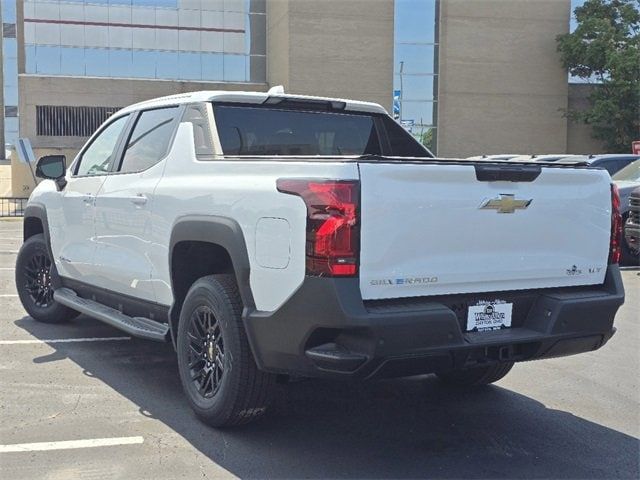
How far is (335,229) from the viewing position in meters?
3.59

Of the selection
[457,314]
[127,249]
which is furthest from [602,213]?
[127,249]

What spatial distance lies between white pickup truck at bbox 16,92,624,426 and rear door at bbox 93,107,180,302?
2cm

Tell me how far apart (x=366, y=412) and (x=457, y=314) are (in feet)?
4.16

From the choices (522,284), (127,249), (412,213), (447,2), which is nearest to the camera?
(412,213)

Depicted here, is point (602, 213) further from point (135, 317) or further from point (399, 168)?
point (135, 317)

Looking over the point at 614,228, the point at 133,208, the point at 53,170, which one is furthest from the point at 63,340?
the point at 614,228

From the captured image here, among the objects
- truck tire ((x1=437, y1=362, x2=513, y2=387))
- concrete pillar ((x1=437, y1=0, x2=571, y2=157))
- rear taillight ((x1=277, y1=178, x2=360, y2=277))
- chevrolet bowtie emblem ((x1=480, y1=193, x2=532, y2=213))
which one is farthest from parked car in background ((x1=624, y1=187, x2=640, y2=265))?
concrete pillar ((x1=437, y1=0, x2=571, y2=157))

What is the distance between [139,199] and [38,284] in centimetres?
285

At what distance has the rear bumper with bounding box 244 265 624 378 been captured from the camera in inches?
141

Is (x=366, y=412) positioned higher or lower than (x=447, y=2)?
lower

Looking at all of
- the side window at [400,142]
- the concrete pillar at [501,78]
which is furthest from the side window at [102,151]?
the concrete pillar at [501,78]

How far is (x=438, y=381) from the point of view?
5.67 m

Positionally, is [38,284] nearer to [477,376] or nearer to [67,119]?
[477,376]

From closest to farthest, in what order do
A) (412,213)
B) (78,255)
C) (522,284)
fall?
(412,213) → (522,284) → (78,255)
